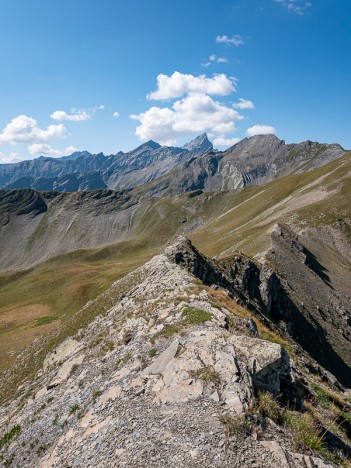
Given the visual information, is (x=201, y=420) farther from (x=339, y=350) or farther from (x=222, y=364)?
(x=339, y=350)

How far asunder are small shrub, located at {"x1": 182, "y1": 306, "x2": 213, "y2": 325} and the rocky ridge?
0.08 meters

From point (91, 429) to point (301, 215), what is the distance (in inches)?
3799

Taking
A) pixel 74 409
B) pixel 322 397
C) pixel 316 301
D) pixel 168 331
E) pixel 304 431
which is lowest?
pixel 316 301

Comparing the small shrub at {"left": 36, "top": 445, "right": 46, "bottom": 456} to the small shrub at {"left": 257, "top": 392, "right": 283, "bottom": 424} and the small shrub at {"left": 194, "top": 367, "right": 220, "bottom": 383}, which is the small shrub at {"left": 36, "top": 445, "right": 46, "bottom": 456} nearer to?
the small shrub at {"left": 194, "top": 367, "right": 220, "bottom": 383}

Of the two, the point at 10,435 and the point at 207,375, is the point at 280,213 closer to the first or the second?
the point at 10,435

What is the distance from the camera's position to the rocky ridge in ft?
39.1

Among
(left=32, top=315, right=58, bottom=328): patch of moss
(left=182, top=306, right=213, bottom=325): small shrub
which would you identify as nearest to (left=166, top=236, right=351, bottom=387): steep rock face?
(left=182, top=306, right=213, bottom=325): small shrub

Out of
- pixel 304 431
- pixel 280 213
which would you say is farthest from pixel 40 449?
pixel 280 213

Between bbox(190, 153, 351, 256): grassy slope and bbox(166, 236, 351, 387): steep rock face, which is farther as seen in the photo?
bbox(190, 153, 351, 256): grassy slope

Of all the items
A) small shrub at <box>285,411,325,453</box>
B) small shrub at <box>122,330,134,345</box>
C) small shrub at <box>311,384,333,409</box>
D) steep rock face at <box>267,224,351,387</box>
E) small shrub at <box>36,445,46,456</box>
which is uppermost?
small shrub at <box>122,330,134,345</box>

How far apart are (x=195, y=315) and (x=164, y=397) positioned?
637cm

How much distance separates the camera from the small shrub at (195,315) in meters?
19.8

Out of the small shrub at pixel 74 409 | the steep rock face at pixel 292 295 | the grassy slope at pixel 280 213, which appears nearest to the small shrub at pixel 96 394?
the small shrub at pixel 74 409

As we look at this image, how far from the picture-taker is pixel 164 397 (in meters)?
14.6
